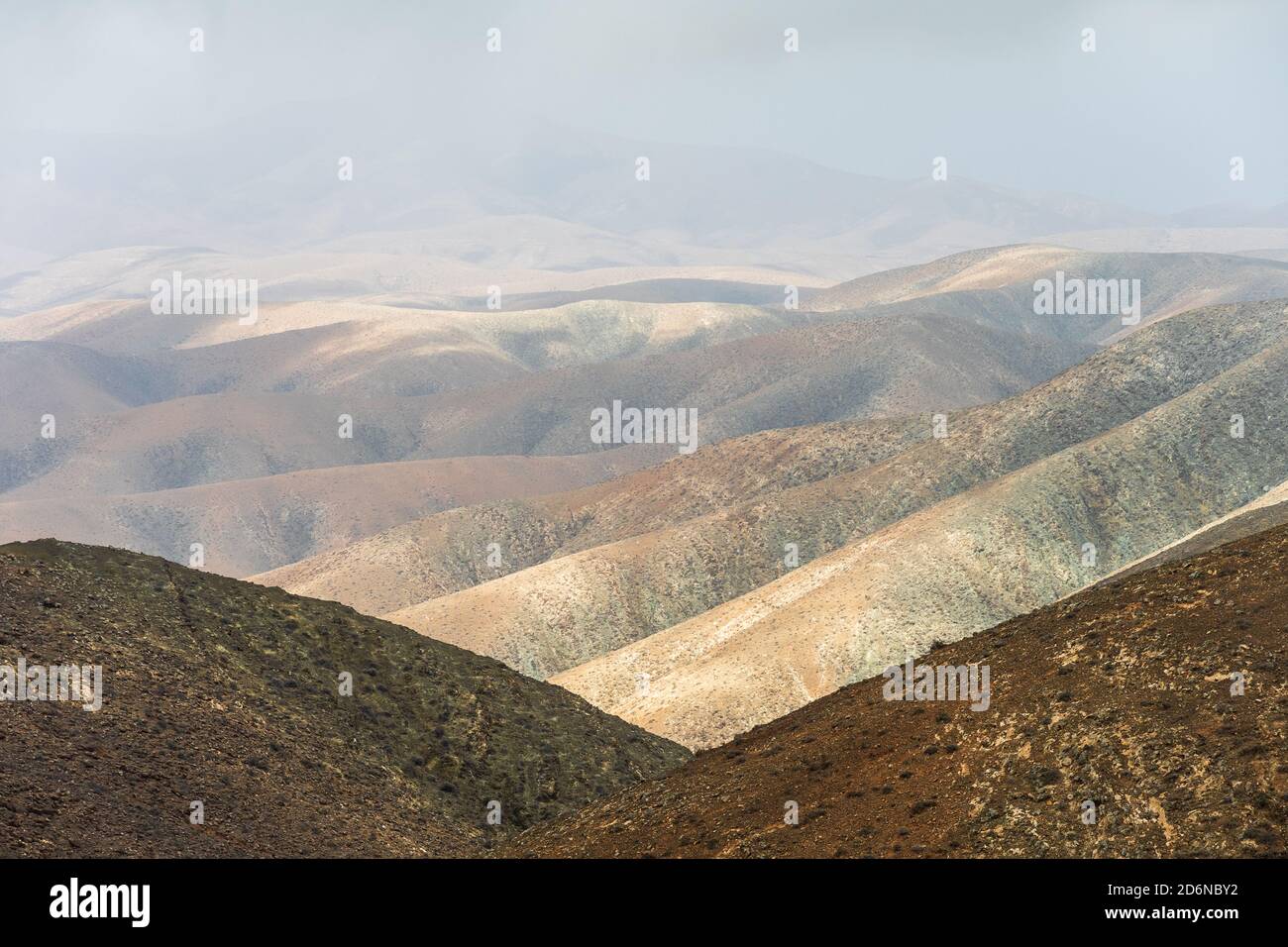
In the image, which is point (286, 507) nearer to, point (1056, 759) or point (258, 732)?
point (258, 732)

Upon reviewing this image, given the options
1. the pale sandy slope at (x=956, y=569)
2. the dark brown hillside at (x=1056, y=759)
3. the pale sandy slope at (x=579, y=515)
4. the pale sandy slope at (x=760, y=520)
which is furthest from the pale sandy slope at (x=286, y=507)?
the dark brown hillside at (x=1056, y=759)

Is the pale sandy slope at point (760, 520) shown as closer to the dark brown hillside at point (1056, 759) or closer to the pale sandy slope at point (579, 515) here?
the pale sandy slope at point (579, 515)

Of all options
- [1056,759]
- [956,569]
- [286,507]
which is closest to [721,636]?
[956,569]

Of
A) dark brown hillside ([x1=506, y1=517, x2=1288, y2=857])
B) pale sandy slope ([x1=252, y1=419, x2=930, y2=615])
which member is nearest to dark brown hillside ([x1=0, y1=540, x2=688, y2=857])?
dark brown hillside ([x1=506, y1=517, x2=1288, y2=857])

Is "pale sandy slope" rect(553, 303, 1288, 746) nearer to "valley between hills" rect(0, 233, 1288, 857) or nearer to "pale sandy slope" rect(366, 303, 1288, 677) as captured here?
"valley between hills" rect(0, 233, 1288, 857)

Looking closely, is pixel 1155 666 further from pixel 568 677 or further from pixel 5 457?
pixel 5 457

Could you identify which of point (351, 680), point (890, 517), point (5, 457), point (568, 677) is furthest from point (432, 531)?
point (5, 457)
